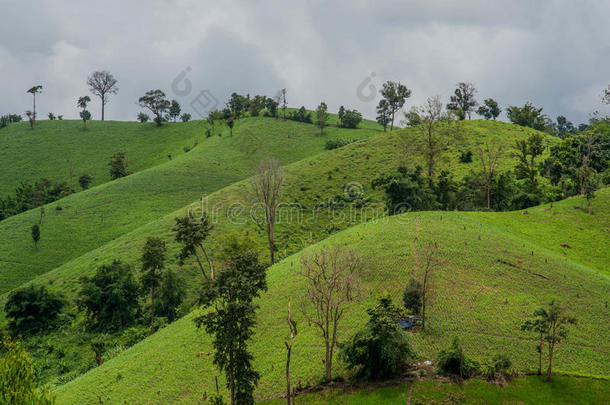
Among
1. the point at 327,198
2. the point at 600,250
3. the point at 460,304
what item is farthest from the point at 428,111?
the point at 460,304

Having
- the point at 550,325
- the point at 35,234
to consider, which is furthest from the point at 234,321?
the point at 35,234

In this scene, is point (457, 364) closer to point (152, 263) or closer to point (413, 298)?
point (413, 298)

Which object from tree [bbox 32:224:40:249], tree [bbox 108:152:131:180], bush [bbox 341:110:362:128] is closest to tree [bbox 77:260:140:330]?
tree [bbox 32:224:40:249]

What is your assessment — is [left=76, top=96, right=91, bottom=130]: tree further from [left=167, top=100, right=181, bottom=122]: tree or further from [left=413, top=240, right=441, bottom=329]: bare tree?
[left=413, top=240, right=441, bottom=329]: bare tree

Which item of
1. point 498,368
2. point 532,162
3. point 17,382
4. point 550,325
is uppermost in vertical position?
point 532,162

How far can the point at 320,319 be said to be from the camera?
3428cm

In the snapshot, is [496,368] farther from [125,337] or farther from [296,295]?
[125,337]

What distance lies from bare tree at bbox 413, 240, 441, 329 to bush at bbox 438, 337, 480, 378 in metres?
4.37

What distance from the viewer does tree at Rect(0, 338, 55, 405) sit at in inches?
810

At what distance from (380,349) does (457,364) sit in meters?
5.24

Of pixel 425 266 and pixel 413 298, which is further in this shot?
pixel 425 266

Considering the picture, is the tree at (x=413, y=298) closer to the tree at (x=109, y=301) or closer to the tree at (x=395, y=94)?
the tree at (x=109, y=301)

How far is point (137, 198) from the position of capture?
322 ft

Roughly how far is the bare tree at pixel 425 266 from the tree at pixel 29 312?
1831 inches
